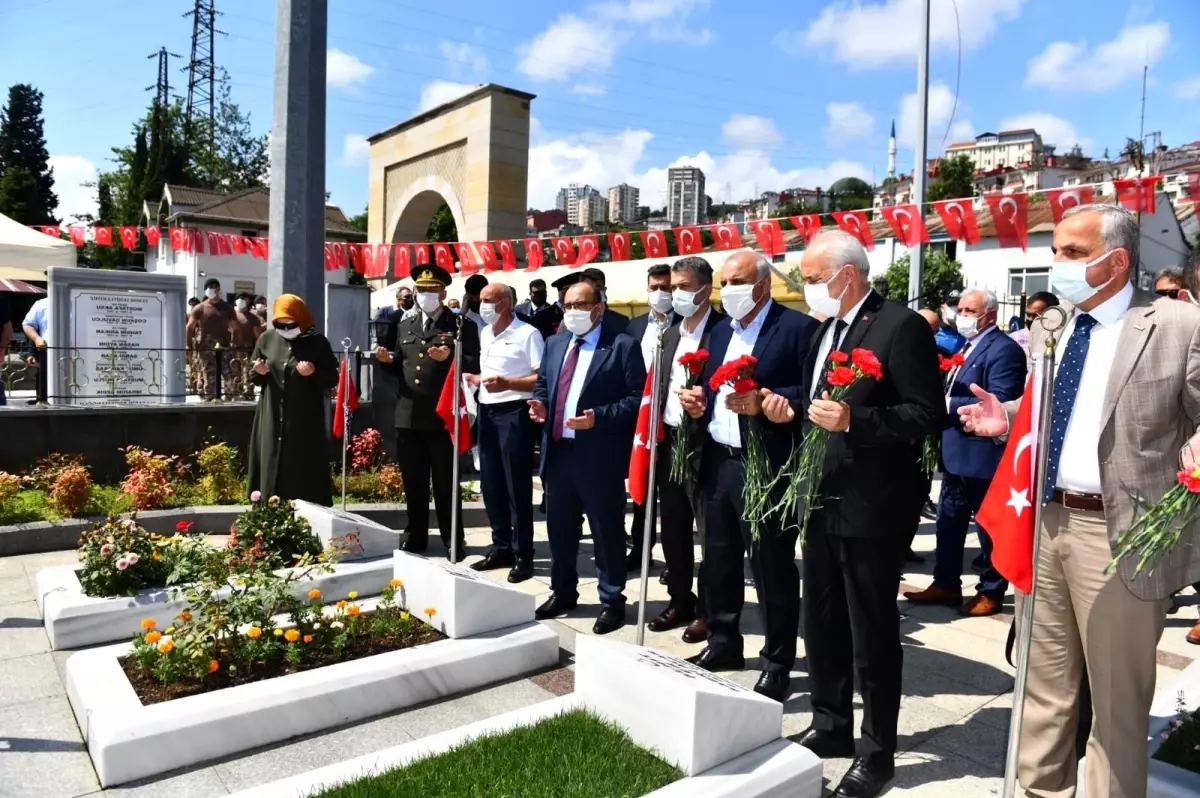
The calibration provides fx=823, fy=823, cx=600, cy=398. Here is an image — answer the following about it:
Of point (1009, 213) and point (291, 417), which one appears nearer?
point (291, 417)

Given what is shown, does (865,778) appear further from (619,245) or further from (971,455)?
(619,245)

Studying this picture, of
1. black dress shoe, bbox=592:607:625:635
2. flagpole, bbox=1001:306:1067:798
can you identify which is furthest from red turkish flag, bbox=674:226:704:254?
flagpole, bbox=1001:306:1067:798

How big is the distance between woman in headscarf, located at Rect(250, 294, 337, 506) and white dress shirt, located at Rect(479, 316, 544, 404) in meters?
1.31

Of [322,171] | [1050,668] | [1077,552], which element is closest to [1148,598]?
[1077,552]

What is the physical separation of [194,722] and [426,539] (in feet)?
11.6

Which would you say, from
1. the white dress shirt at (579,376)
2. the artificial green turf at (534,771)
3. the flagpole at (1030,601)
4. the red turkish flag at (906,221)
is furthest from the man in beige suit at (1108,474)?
the red turkish flag at (906,221)

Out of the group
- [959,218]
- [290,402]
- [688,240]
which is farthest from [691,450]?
[688,240]

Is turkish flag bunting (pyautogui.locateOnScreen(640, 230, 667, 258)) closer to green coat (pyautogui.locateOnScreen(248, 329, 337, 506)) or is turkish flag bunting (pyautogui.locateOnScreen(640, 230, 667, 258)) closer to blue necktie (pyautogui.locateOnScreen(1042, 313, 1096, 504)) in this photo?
green coat (pyautogui.locateOnScreen(248, 329, 337, 506))

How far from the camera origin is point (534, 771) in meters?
3.26

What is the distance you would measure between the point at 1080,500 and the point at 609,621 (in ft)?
10.3

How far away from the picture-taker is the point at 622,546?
216 inches

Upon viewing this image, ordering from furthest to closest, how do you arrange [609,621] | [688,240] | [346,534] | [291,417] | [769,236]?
[688,240] → [769,236] → [291,417] → [346,534] → [609,621]

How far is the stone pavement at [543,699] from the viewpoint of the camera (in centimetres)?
349

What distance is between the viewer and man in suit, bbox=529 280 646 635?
213 inches
